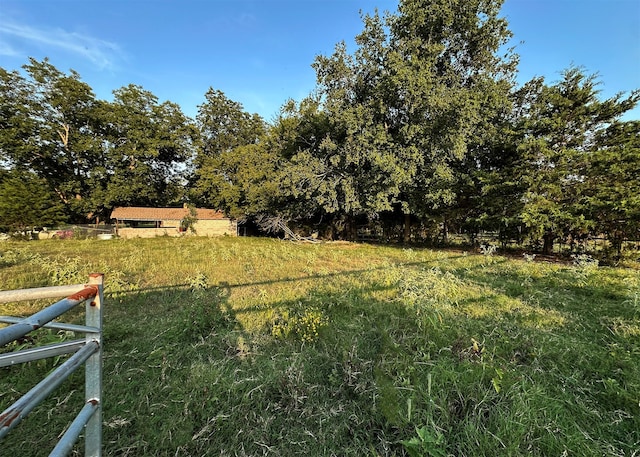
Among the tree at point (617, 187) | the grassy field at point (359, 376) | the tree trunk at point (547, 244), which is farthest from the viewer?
the tree trunk at point (547, 244)

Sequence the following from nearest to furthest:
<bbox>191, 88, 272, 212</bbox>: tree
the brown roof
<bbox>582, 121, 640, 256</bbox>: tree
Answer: <bbox>582, 121, 640, 256</bbox>: tree, <bbox>191, 88, 272, 212</bbox>: tree, the brown roof

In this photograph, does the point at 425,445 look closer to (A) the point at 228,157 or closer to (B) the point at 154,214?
(A) the point at 228,157

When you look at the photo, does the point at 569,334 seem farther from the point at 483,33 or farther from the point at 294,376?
the point at 483,33

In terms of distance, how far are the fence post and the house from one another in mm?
21422

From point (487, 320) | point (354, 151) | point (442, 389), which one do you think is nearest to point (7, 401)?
point (442, 389)

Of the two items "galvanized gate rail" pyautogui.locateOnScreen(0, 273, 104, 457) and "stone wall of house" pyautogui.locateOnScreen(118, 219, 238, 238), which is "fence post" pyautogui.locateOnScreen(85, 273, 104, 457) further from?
"stone wall of house" pyautogui.locateOnScreen(118, 219, 238, 238)

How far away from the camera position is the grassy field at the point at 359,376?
1.68 m

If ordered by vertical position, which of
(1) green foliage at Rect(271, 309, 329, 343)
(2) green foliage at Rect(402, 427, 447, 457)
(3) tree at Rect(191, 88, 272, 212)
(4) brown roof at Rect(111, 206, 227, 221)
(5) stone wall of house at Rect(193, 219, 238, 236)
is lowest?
(2) green foliage at Rect(402, 427, 447, 457)

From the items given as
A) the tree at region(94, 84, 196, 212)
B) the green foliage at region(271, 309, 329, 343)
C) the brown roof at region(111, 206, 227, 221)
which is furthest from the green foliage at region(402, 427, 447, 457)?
the tree at region(94, 84, 196, 212)

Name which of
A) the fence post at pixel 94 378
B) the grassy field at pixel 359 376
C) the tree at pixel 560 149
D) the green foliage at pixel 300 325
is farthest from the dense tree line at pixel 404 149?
the fence post at pixel 94 378

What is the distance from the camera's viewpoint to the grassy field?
5.50ft

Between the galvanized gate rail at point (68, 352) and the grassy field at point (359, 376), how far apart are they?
88cm

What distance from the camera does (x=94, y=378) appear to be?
1.07 metres

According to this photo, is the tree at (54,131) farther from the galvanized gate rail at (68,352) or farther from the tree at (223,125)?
the galvanized gate rail at (68,352)
